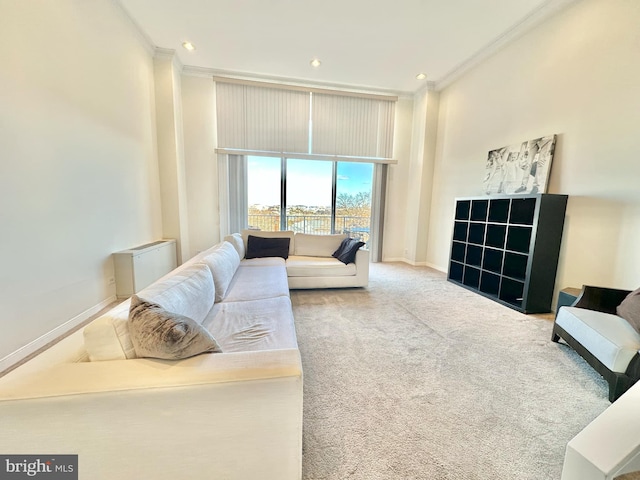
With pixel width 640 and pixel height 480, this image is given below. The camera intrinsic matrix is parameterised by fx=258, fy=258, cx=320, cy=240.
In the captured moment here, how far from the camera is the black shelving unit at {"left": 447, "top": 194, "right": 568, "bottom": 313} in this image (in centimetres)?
281

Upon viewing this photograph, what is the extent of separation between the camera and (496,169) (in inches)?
145

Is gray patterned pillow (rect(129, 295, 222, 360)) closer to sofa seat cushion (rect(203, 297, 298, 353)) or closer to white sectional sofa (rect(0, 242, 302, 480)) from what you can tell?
white sectional sofa (rect(0, 242, 302, 480))

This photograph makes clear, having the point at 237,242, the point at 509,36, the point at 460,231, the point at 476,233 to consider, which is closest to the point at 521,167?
the point at 476,233

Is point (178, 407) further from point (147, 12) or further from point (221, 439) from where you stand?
point (147, 12)

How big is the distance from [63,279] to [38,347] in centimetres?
55

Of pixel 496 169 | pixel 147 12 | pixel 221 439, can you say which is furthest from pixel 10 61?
pixel 496 169

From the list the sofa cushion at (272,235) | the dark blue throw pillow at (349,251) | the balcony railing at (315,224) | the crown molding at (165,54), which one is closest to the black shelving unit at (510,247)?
the dark blue throw pillow at (349,251)

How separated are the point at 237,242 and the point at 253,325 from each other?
215cm

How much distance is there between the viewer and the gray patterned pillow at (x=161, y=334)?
0.94 m

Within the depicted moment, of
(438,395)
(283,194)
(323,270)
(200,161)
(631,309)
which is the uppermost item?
(200,161)

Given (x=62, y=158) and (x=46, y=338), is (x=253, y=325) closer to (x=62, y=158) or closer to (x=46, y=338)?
(x=46, y=338)

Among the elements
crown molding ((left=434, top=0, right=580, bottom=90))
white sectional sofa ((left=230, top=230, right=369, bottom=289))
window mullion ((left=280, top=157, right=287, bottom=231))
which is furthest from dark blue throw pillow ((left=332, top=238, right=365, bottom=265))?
crown molding ((left=434, top=0, right=580, bottom=90))

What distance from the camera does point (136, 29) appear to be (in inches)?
134

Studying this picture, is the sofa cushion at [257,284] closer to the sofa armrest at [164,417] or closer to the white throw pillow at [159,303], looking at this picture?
the white throw pillow at [159,303]
